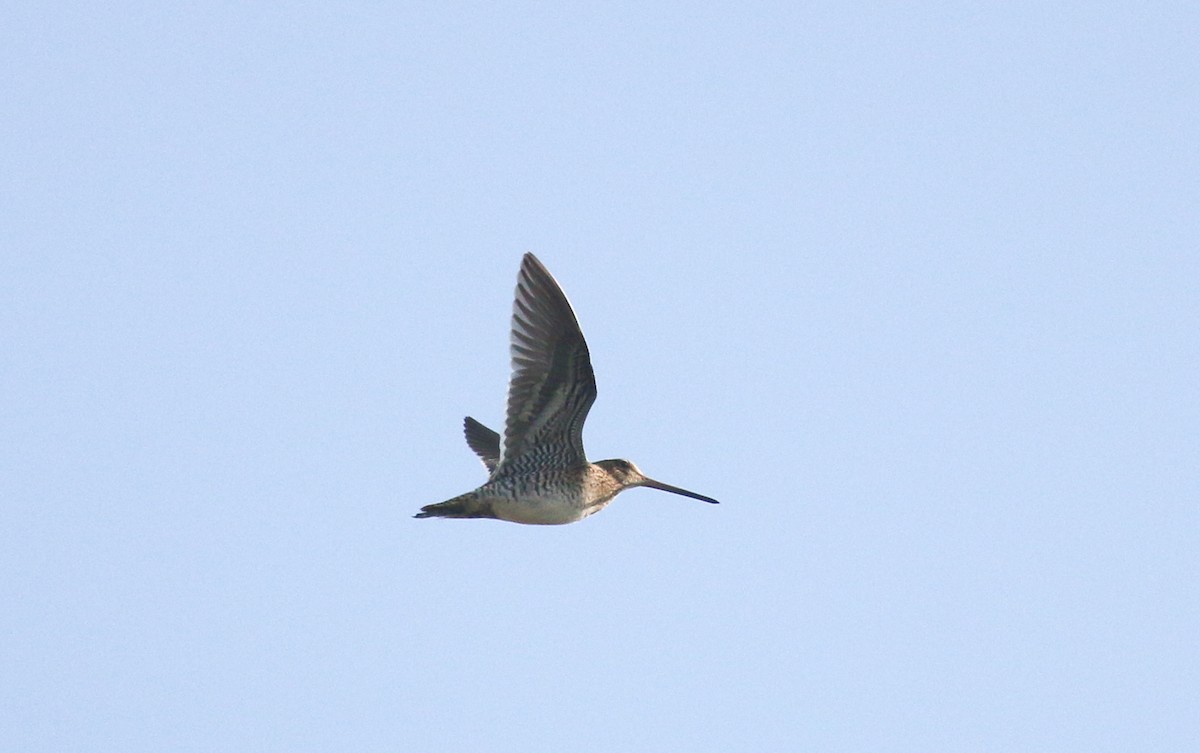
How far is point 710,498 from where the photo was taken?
16172mm

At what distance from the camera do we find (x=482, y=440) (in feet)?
58.1

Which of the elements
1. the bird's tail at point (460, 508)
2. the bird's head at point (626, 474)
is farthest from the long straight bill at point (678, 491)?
the bird's tail at point (460, 508)

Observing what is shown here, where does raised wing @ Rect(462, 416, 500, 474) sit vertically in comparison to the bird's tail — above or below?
above

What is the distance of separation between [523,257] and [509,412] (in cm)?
131

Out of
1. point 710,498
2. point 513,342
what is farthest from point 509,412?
point 710,498

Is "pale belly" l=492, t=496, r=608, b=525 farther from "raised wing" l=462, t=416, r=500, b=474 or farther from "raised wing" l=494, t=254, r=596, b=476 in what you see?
"raised wing" l=462, t=416, r=500, b=474

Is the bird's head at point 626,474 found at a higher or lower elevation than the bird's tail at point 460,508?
higher

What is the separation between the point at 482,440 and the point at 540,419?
395cm

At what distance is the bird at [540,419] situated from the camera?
13555 mm

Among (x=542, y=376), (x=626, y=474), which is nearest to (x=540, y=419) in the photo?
(x=542, y=376)

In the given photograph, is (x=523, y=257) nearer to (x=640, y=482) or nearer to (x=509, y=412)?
(x=509, y=412)

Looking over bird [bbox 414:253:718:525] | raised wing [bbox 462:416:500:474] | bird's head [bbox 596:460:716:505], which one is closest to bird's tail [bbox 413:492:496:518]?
bird [bbox 414:253:718:525]

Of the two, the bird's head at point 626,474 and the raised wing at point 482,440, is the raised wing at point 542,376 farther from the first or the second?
the raised wing at point 482,440

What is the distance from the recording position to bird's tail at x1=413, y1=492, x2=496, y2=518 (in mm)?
13664
